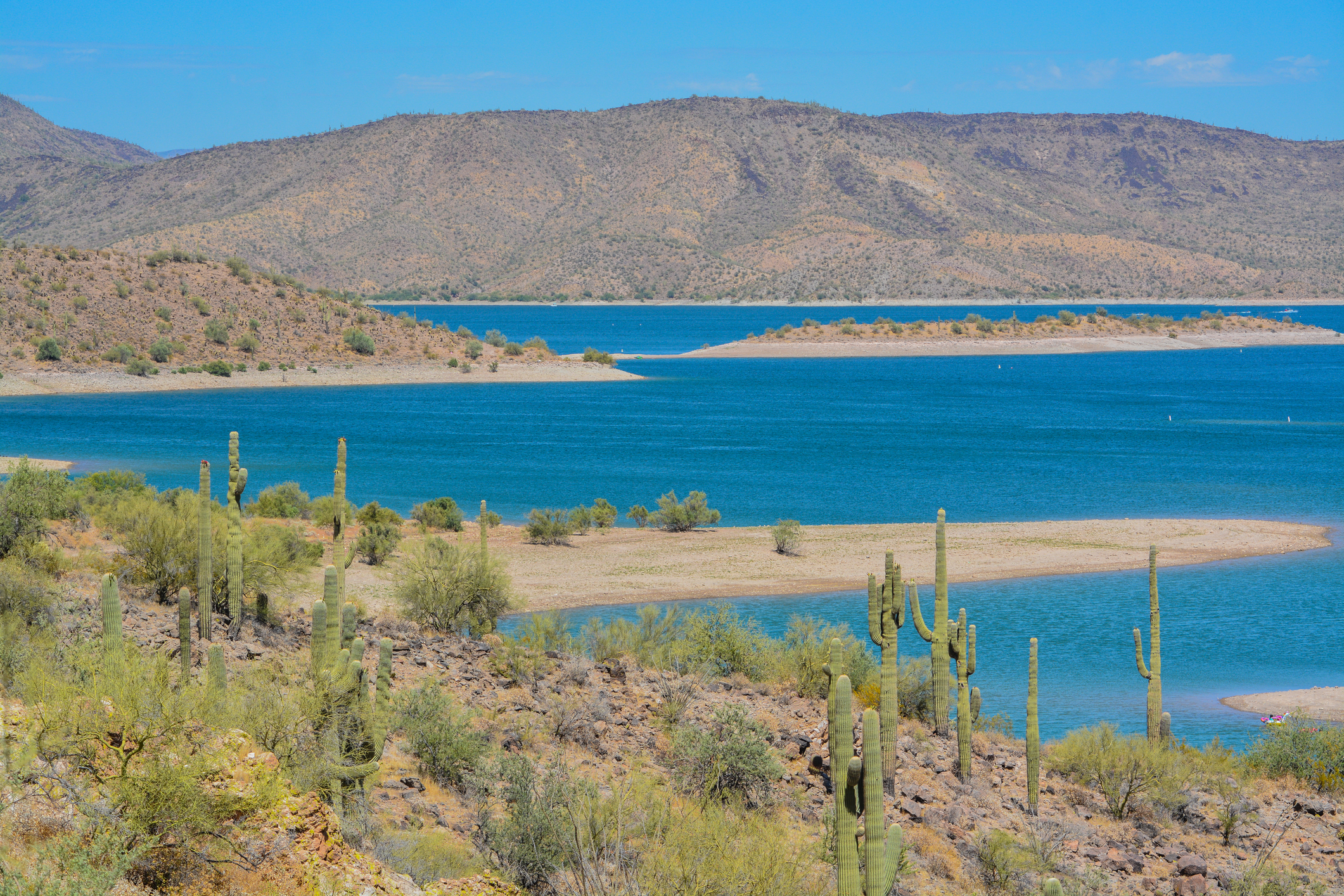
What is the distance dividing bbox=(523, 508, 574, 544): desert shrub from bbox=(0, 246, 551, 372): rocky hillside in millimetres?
56756

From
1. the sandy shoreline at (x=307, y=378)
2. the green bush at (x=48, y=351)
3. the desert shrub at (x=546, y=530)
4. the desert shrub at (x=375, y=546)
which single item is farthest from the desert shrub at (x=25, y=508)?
the green bush at (x=48, y=351)

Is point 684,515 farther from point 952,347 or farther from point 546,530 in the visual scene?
point 952,347

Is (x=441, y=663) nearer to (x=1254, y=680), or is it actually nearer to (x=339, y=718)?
(x=339, y=718)

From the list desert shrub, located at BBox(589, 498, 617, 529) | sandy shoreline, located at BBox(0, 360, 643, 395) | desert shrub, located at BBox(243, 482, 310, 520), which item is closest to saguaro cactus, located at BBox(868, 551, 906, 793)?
desert shrub, located at BBox(243, 482, 310, 520)

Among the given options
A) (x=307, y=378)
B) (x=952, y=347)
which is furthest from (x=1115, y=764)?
(x=952, y=347)

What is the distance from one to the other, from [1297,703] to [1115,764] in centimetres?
732

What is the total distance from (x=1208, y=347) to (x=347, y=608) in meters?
142

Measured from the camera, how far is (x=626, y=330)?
531 feet

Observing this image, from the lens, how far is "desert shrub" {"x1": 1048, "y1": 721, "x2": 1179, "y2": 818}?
13.8 meters

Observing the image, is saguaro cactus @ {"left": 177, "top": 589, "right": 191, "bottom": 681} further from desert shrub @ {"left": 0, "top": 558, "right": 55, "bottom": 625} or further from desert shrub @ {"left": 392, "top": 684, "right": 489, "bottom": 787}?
desert shrub @ {"left": 392, "top": 684, "right": 489, "bottom": 787}

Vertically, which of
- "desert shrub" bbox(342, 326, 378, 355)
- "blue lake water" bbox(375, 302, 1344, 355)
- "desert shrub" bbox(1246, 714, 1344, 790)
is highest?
"blue lake water" bbox(375, 302, 1344, 355)

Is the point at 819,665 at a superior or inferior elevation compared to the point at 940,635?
inferior

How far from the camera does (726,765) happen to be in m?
12.0

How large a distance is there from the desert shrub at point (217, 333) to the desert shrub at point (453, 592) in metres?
72.0
